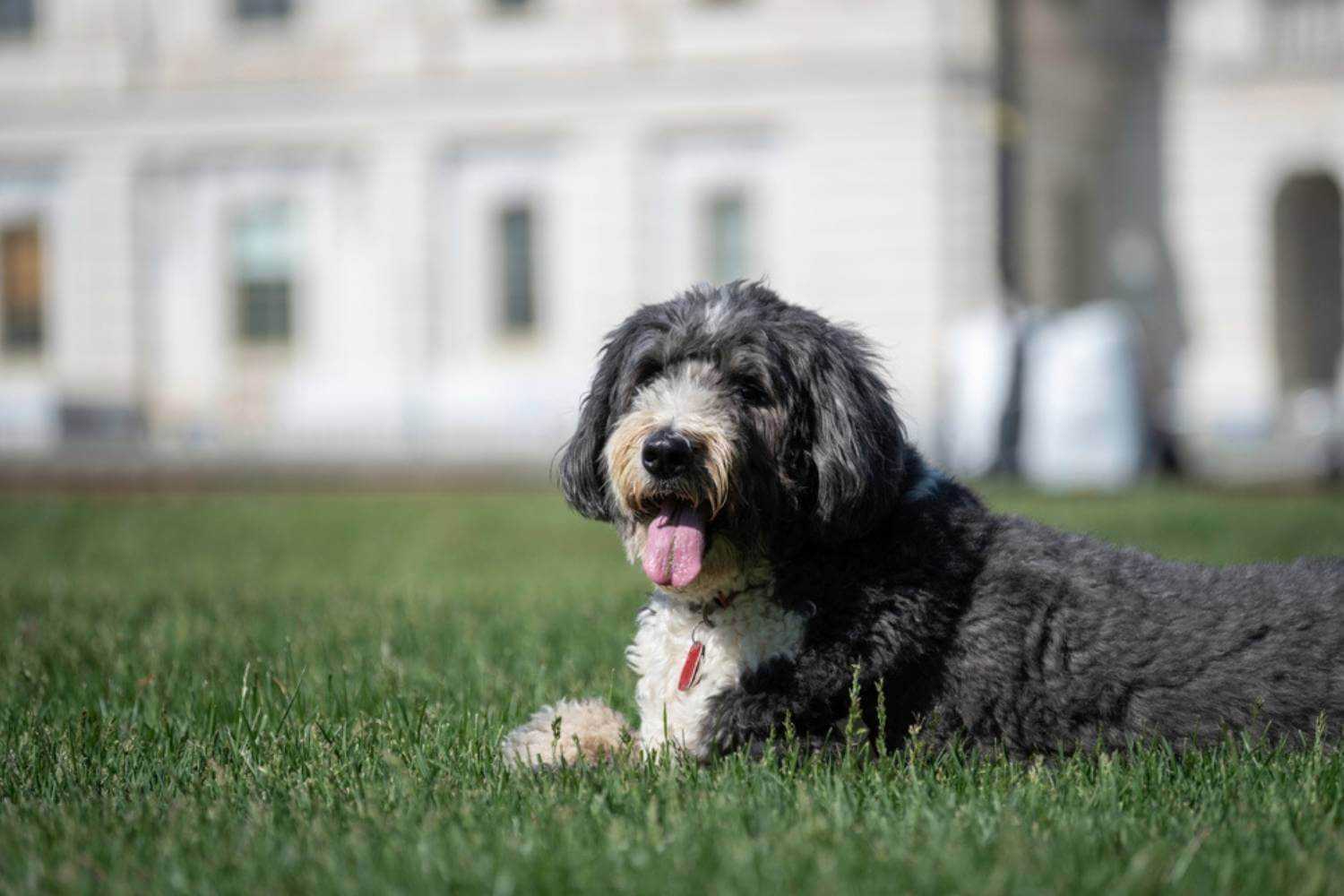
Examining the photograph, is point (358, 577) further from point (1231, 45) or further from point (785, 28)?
point (1231, 45)

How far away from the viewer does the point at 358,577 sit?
10125 millimetres

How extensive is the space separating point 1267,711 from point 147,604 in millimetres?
5218

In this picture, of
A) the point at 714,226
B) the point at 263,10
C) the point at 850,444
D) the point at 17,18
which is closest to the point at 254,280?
the point at 263,10

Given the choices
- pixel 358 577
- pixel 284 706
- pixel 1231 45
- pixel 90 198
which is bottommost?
pixel 358 577

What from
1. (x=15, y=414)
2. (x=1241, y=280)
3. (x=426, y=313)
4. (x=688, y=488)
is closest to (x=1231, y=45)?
(x=1241, y=280)

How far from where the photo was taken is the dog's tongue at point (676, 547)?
356 cm

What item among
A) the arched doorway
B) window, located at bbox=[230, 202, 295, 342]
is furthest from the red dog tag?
the arched doorway

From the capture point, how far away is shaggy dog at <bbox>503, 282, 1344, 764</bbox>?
3473 millimetres

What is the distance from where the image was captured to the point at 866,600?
354 centimetres

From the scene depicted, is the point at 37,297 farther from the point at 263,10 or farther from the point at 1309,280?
the point at 1309,280

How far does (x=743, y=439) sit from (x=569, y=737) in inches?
33.8

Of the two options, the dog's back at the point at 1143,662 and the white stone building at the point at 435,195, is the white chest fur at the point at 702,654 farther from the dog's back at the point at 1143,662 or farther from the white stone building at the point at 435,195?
the white stone building at the point at 435,195

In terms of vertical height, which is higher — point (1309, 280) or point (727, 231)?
point (727, 231)

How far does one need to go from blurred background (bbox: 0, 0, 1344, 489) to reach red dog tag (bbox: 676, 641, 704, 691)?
20.8m
